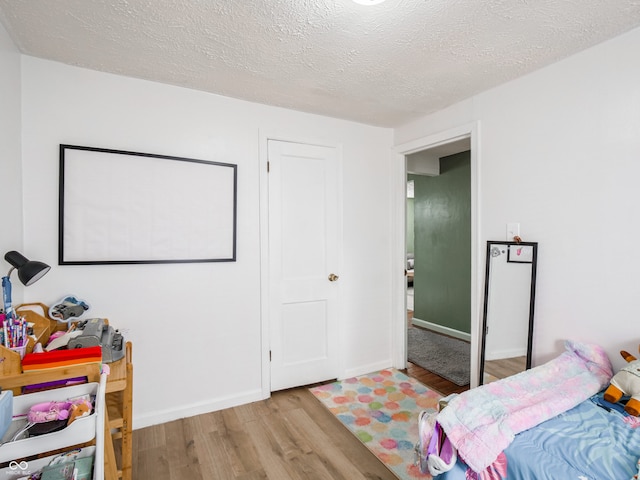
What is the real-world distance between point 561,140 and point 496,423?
5.47 feet

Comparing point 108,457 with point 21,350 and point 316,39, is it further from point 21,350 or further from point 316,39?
point 316,39

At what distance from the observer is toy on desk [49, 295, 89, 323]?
6.42ft

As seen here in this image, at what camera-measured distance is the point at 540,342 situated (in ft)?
7.15

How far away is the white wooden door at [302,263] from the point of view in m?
2.81

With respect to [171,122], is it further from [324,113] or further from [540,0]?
[540,0]

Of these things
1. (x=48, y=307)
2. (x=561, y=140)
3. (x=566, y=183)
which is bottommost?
(x=48, y=307)

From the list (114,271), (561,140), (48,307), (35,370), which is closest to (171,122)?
(114,271)

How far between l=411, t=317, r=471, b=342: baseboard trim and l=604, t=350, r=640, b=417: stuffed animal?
2786 millimetres

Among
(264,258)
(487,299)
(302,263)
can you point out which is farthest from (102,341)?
(487,299)

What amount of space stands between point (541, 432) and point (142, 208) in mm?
2489

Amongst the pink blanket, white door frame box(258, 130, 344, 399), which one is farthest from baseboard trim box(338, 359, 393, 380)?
the pink blanket

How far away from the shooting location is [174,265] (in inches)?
94.7

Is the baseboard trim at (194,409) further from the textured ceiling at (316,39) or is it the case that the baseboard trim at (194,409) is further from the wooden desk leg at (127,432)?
the textured ceiling at (316,39)

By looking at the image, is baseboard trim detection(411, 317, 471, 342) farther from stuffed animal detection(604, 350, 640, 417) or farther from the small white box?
the small white box
